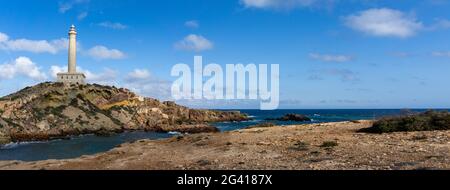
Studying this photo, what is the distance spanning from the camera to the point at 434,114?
29312mm

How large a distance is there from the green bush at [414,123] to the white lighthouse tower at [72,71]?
90441 mm

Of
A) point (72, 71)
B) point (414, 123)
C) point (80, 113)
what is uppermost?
point (72, 71)

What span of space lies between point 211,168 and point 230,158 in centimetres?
276

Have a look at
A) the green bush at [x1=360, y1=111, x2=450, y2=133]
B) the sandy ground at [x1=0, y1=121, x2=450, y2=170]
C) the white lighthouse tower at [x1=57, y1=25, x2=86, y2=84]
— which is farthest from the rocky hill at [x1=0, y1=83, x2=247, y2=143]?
the green bush at [x1=360, y1=111, x2=450, y2=133]

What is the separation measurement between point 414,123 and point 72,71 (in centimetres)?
9487

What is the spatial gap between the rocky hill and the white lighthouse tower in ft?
13.0

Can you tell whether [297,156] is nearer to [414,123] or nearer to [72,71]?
[414,123]

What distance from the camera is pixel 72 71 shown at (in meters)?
107

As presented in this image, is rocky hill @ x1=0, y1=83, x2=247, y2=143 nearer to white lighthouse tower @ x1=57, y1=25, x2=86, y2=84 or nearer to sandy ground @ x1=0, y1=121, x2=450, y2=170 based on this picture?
white lighthouse tower @ x1=57, y1=25, x2=86, y2=84

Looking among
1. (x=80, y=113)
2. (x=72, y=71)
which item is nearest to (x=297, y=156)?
(x=80, y=113)
